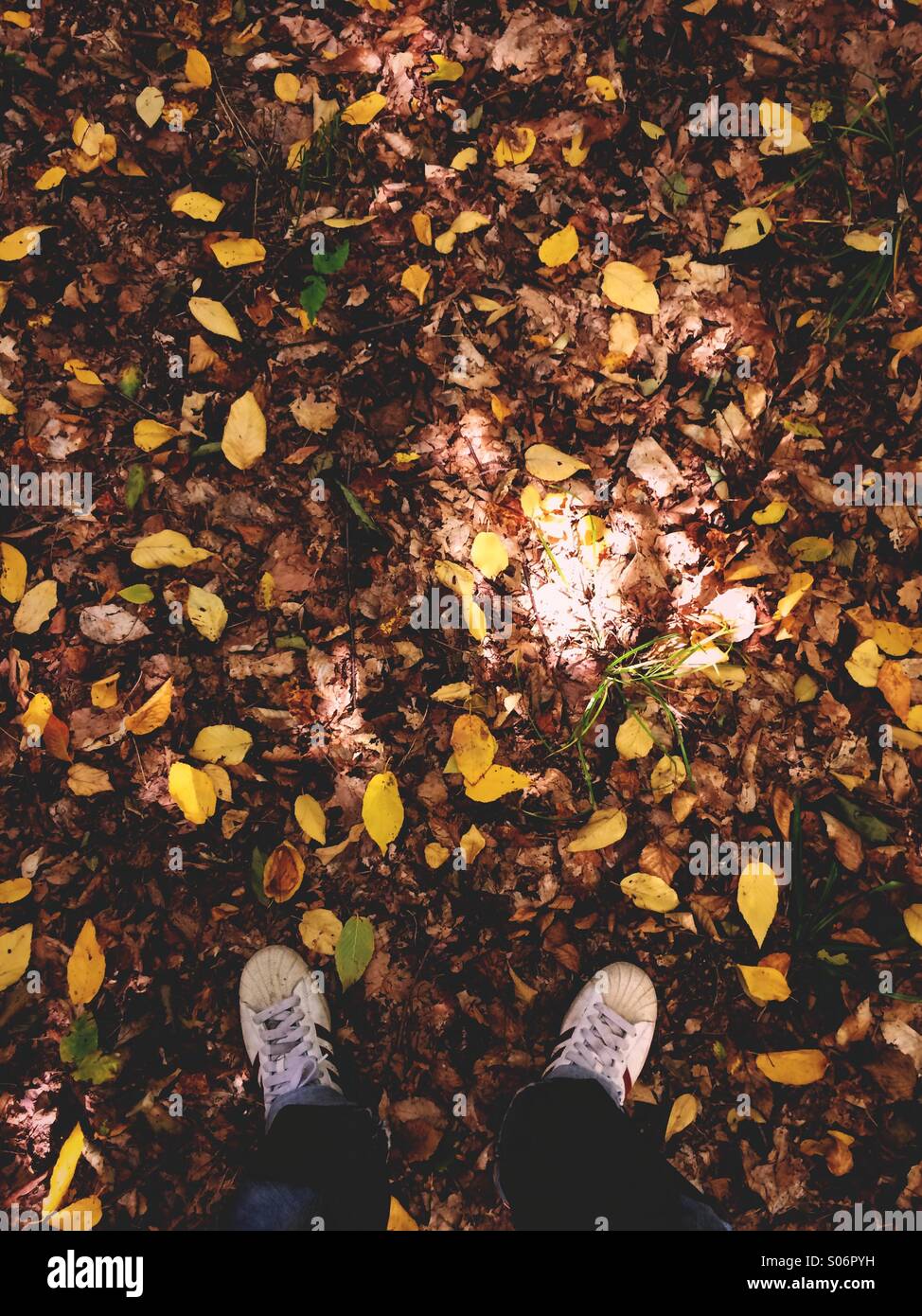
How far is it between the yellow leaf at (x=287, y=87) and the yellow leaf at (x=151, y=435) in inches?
43.1

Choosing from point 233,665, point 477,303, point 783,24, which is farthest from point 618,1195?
point 783,24

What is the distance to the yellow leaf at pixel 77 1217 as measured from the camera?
6.23ft

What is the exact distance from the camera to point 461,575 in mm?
2096

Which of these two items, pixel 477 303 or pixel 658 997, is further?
pixel 477 303

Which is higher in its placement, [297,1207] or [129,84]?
[129,84]

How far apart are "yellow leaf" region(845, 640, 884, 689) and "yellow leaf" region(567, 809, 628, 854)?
81 cm

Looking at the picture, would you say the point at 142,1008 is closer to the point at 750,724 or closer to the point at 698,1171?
the point at 698,1171

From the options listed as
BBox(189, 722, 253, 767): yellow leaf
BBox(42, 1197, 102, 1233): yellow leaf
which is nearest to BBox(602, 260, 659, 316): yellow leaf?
BBox(189, 722, 253, 767): yellow leaf

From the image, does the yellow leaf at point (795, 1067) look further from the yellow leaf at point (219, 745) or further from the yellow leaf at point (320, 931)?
the yellow leaf at point (219, 745)

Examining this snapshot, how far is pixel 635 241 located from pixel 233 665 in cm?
179

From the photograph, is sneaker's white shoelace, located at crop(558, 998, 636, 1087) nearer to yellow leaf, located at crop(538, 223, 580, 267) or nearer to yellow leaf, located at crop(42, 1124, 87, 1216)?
yellow leaf, located at crop(42, 1124, 87, 1216)

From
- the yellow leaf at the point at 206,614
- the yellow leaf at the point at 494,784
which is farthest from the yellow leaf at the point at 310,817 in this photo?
the yellow leaf at the point at 206,614

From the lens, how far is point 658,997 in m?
2.01

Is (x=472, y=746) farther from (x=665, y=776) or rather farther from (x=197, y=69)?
(x=197, y=69)
